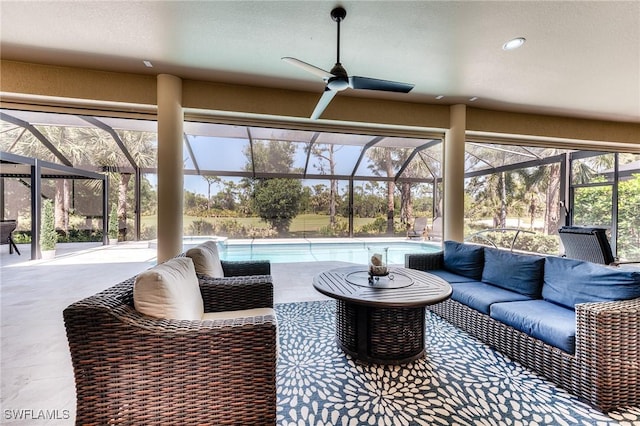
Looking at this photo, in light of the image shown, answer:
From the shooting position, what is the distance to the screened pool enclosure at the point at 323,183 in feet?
17.6

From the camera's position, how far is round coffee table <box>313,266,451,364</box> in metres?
2.14

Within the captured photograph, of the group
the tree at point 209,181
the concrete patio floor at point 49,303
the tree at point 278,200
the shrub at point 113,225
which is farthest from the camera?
the shrub at point 113,225

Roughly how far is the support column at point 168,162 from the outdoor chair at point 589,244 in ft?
17.6

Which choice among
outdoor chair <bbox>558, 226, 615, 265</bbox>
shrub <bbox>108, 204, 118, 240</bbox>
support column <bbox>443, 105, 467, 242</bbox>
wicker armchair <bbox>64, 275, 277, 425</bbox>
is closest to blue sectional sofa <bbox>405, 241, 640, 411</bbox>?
support column <bbox>443, 105, 467, 242</bbox>

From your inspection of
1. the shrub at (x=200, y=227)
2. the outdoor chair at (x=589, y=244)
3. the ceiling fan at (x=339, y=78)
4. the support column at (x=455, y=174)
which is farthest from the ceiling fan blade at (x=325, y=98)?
the outdoor chair at (x=589, y=244)

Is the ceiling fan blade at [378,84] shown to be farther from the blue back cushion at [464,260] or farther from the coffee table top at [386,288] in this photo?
the blue back cushion at [464,260]

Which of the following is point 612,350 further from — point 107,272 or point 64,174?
point 64,174

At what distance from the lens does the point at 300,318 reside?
3.23 meters

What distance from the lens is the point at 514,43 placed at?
113 inches

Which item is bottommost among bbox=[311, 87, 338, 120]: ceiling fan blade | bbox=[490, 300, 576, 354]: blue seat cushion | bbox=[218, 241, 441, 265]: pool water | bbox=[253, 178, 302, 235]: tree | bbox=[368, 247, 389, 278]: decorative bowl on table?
bbox=[218, 241, 441, 265]: pool water

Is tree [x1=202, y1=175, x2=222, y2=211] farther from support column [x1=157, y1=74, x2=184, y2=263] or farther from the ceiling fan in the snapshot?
the ceiling fan

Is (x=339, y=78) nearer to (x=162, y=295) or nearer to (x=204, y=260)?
(x=204, y=260)

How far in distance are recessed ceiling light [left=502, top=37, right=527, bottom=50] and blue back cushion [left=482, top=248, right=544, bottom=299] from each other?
7.07ft

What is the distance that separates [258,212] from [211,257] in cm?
376
